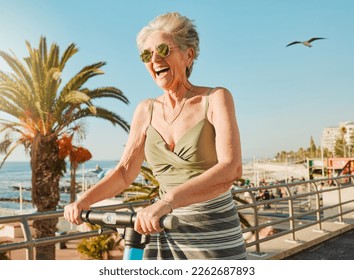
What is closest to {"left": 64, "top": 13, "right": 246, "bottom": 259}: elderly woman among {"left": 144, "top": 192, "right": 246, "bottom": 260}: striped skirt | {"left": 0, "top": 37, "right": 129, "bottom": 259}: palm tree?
{"left": 144, "top": 192, "right": 246, "bottom": 260}: striped skirt

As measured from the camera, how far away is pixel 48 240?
256 centimetres

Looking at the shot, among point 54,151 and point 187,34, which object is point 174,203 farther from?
point 54,151

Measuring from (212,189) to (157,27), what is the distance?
55 centimetres

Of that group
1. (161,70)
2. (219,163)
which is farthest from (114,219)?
(161,70)

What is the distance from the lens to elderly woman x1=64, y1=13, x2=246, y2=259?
1157mm

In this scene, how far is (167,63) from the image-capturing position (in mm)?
1286

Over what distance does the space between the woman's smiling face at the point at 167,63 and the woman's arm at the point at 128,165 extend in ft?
0.44

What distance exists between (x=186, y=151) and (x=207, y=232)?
26 centimetres

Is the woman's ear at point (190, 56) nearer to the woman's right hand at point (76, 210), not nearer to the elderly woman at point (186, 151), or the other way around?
the elderly woman at point (186, 151)

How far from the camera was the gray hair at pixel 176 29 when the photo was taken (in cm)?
128

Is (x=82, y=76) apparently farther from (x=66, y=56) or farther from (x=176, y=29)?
(x=176, y=29)

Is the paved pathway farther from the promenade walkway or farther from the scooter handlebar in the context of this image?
the scooter handlebar
